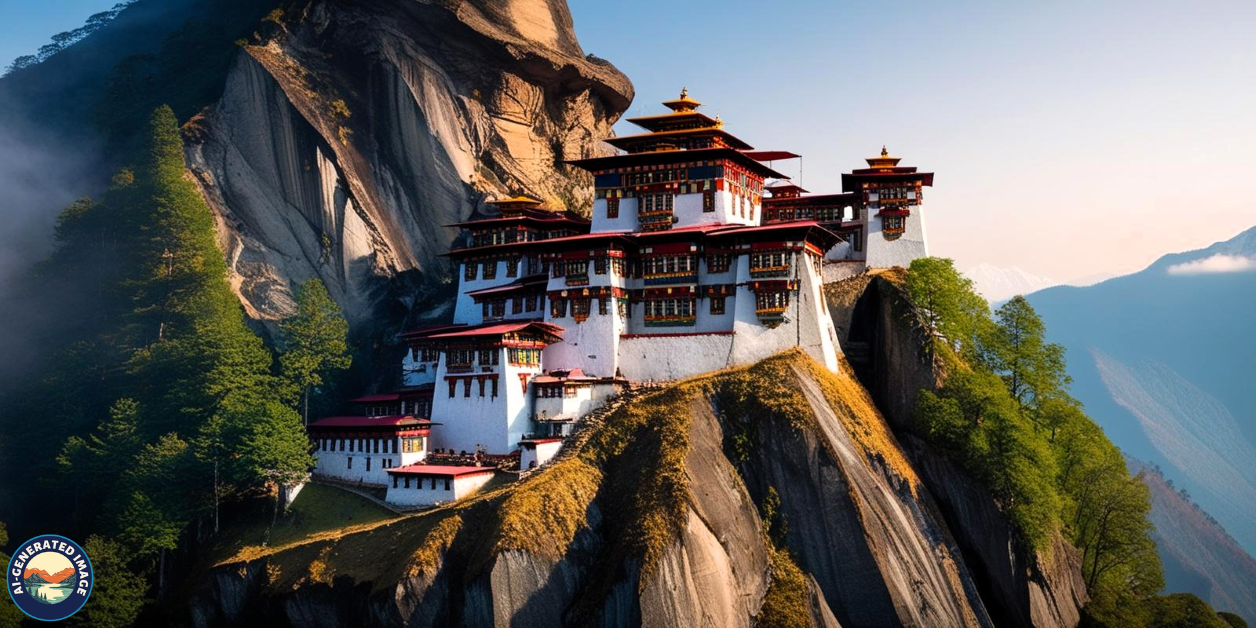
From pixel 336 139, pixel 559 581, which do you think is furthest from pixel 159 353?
pixel 559 581

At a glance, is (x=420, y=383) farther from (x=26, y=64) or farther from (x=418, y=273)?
(x=26, y=64)

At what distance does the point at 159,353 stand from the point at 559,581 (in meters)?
38.6

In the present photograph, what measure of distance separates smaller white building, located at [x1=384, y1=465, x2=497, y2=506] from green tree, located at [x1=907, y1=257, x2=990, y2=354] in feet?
94.9

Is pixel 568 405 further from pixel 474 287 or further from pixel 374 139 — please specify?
pixel 374 139

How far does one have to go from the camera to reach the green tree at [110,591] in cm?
5525

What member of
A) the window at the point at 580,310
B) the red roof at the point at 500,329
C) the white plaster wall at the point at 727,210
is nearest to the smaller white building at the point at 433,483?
the red roof at the point at 500,329

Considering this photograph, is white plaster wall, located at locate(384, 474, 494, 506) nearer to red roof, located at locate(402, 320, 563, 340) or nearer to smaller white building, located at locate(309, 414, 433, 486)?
smaller white building, located at locate(309, 414, 433, 486)

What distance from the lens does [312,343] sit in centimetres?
7319

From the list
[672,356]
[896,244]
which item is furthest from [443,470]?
[896,244]

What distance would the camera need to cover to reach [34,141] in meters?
102

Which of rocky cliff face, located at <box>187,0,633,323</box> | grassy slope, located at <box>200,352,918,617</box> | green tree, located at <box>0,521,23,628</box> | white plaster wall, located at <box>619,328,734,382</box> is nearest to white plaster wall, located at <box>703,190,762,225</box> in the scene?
white plaster wall, located at <box>619,328,734,382</box>

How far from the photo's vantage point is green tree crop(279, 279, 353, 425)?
7081 cm

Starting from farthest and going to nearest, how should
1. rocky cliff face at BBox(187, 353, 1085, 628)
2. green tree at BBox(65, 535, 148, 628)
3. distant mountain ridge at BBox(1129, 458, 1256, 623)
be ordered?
distant mountain ridge at BBox(1129, 458, 1256, 623), green tree at BBox(65, 535, 148, 628), rocky cliff face at BBox(187, 353, 1085, 628)

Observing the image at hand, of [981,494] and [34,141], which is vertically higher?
[34,141]
